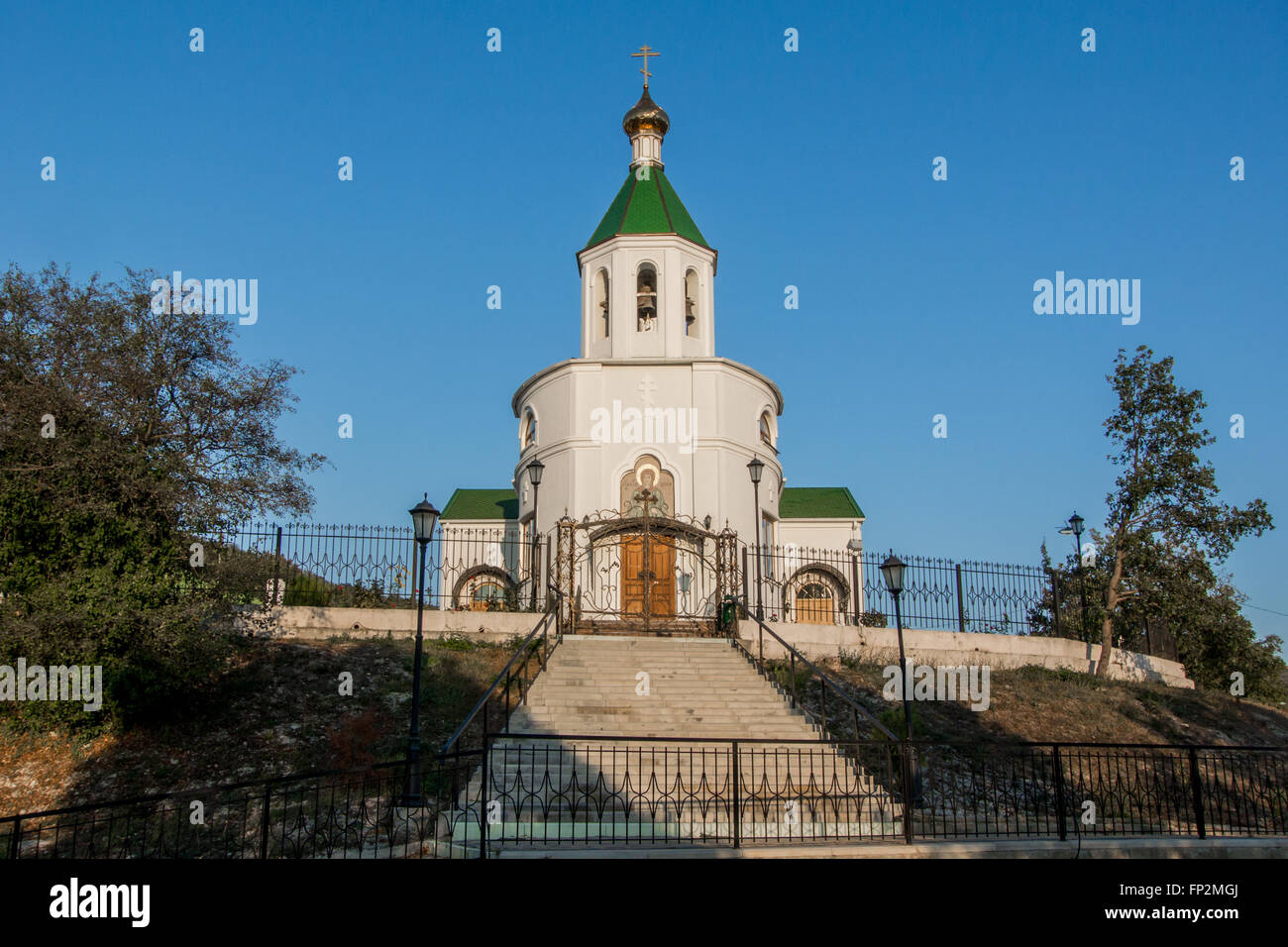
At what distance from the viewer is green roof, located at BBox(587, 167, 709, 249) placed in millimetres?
27297

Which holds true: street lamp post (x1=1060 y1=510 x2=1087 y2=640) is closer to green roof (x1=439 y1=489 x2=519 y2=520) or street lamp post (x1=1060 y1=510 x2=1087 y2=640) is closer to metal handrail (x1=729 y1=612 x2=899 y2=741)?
metal handrail (x1=729 y1=612 x2=899 y2=741)

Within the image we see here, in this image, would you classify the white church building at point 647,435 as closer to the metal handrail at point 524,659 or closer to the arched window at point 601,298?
the arched window at point 601,298

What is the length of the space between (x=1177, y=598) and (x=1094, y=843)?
13.6 meters

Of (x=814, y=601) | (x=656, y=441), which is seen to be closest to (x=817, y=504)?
(x=814, y=601)

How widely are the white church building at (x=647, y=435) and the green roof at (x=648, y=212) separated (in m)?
0.05

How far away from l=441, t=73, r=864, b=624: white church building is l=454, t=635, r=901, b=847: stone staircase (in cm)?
430

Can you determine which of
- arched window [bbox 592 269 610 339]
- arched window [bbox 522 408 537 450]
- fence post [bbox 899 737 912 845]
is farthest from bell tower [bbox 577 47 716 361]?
fence post [bbox 899 737 912 845]

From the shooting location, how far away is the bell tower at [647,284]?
26484 mm

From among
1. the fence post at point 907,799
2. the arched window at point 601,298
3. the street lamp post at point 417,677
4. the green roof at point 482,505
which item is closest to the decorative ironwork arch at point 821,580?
the arched window at point 601,298

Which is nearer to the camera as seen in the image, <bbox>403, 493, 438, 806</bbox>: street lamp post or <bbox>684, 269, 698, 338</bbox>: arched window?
<bbox>403, 493, 438, 806</bbox>: street lamp post

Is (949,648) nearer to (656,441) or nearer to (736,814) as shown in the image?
(656,441)

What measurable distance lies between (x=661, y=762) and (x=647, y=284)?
16.4 metres
